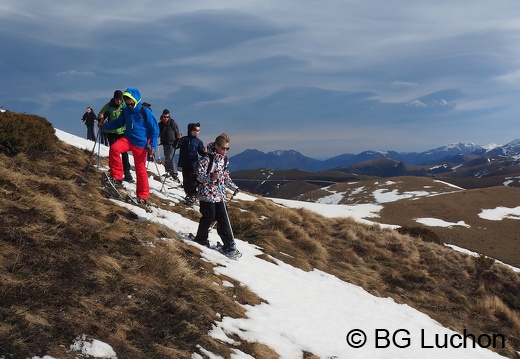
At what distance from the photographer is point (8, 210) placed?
621 cm

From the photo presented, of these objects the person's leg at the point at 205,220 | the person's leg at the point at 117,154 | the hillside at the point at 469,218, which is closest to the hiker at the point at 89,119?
the person's leg at the point at 117,154

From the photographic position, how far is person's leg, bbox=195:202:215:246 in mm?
8812

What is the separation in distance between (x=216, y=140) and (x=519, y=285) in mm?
15374

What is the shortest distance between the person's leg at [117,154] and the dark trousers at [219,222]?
2.60 metres

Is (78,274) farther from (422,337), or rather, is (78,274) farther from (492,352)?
(492,352)

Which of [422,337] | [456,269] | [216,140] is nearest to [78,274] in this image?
[216,140]

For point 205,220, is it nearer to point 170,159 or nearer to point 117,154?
point 117,154

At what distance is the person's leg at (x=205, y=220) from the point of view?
881 cm

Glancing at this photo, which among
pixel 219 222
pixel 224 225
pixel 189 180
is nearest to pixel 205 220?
pixel 219 222

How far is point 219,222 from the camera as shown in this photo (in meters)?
9.14

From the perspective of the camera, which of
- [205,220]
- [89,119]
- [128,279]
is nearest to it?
[128,279]

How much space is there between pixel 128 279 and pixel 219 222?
12.3 ft

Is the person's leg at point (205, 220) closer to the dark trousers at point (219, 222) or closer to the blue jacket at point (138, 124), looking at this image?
the dark trousers at point (219, 222)

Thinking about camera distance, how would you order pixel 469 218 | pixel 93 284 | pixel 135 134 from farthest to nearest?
pixel 469 218
pixel 135 134
pixel 93 284
